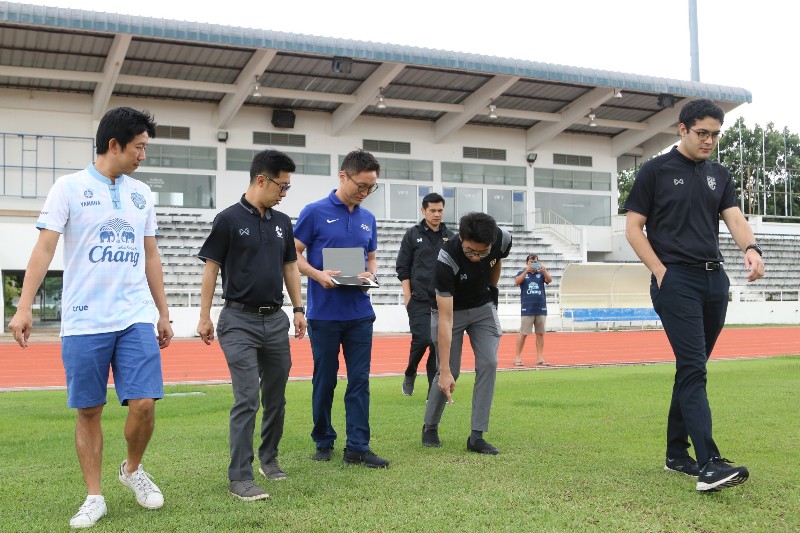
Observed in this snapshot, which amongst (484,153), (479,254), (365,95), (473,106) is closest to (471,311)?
(479,254)

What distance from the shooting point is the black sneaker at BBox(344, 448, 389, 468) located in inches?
214

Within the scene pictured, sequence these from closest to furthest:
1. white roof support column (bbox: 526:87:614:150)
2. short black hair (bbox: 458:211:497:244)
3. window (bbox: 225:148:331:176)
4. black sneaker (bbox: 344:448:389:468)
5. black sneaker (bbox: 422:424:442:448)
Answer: black sneaker (bbox: 344:448:389:468) < short black hair (bbox: 458:211:497:244) < black sneaker (bbox: 422:424:442:448) < window (bbox: 225:148:331:176) < white roof support column (bbox: 526:87:614:150)

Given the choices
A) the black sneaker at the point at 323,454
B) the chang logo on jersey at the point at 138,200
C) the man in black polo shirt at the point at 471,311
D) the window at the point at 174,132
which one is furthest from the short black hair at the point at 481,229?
the window at the point at 174,132

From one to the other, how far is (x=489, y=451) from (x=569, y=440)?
2.76 ft

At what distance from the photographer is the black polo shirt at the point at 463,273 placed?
588cm

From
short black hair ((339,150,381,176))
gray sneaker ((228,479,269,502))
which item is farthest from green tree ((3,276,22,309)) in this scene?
gray sneaker ((228,479,269,502))

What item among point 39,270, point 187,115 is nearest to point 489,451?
point 39,270

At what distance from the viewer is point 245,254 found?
503cm

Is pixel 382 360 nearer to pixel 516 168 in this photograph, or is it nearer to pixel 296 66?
pixel 296 66

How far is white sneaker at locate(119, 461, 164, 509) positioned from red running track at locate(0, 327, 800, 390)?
746 cm

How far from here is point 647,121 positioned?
124 ft

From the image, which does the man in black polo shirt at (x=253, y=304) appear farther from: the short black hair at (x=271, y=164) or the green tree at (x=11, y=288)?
the green tree at (x=11, y=288)

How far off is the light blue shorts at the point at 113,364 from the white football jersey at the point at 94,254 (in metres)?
0.06

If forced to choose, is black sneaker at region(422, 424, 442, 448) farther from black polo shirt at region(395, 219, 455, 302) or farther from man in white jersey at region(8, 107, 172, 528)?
black polo shirt at region(395, 219, 455, 302)
